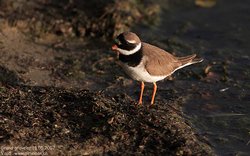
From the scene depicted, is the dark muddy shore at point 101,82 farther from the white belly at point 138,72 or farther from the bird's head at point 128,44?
the bird's head at point 128,44

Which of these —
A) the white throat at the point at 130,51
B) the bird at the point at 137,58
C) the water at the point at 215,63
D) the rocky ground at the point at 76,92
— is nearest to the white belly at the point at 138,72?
the bird at the point at 137,58

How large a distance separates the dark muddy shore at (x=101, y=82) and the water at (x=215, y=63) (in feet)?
0.07

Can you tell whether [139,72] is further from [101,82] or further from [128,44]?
[101,82]

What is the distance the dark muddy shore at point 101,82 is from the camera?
713cm

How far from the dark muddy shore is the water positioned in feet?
0.07

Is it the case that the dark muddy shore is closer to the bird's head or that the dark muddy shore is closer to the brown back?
the brown back

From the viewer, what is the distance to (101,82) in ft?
31.4

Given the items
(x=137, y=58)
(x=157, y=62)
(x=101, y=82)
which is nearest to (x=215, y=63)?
(x=101, y=82)

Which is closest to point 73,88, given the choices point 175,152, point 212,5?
point 175,152

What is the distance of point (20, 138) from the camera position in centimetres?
695

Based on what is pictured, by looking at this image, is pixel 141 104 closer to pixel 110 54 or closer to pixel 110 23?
pixel 110 54

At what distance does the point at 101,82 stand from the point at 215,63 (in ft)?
7.19

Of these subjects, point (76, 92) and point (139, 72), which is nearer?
point (139, 72)

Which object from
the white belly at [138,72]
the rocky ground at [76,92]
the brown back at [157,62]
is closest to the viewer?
the rocky ground at [76,92]
